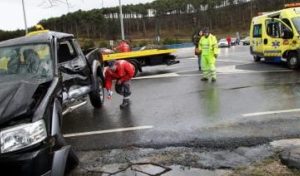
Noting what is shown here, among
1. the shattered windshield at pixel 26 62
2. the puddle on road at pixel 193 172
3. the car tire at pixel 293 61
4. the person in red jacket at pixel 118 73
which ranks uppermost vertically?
the shattered windshield at pixel 26 62

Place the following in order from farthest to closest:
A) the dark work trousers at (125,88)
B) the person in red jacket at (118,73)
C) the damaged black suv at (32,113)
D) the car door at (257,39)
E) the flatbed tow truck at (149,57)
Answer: the car door at (257,39) → the flatbed tow truck at (149,57) → the dark work trousers at (125,88) → the person in red jacket at (118,73) → the damaged black suv at (32,113)

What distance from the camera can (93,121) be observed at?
9.14 meters

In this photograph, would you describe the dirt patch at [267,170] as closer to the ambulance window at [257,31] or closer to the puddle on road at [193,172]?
the puddle on road at [193,172]

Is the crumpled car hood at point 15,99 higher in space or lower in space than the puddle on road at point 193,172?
higher

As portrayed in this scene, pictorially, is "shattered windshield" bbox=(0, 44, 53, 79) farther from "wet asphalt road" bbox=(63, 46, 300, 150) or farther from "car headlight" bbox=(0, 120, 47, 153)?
"car headlight" bbox=(0, 120, 47, 153)

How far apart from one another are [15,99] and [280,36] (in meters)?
13.9

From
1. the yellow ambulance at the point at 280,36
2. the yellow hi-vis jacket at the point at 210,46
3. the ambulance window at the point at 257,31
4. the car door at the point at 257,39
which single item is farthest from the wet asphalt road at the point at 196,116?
the ambulance window at the point at 257,31

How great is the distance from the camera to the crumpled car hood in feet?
13.7

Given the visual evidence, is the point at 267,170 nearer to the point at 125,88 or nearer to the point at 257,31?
the point at 125,88

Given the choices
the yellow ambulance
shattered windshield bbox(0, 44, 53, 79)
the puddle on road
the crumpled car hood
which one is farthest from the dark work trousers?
the yellow ambulance

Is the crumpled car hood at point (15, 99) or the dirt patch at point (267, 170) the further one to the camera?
the dirt patch at point (267, 170)

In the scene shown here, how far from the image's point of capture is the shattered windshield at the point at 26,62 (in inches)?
245

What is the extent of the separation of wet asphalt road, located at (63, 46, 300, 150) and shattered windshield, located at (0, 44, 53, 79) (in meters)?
1.39

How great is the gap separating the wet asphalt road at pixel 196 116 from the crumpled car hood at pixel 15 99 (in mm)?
2380
